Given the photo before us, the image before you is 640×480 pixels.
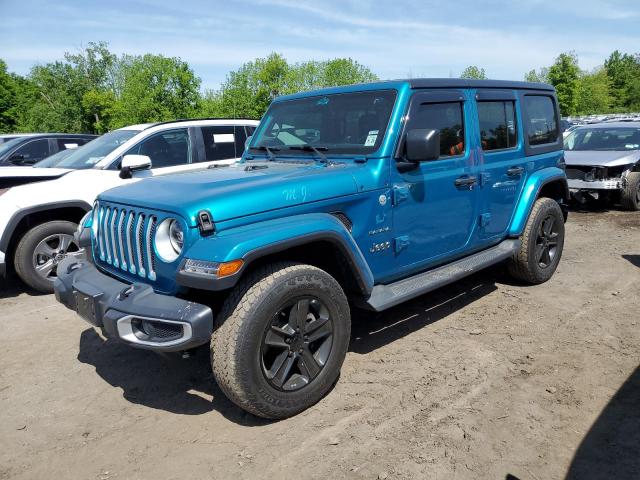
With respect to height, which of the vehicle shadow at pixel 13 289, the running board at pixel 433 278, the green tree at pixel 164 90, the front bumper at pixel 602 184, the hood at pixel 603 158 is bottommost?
the vehicle shadow at pixel 13 289

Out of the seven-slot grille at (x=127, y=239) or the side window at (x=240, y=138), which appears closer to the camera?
the seven-slot grille at (x=127, y=239)

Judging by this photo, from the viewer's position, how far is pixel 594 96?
5016cm

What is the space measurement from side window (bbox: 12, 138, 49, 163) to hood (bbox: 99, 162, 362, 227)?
7844 mm

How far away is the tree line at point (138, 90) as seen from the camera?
60.2 ft

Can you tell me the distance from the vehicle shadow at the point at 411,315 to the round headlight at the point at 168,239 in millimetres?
1810

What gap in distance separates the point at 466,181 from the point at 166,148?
12.6ft

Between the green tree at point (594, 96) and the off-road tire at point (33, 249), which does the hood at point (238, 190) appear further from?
the green tree at point (594, 96)

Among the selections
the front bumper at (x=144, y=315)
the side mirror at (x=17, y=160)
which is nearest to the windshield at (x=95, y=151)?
the side mirror at (x=17, y=160)

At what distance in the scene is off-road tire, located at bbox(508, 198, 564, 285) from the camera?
17.1 ft

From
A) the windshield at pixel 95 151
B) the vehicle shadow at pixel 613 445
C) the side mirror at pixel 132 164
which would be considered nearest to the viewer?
the vehicle shadow at pixel 613 445

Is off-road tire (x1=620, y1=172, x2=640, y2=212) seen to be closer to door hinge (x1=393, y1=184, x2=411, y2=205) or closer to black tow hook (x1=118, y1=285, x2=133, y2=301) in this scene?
door hinge (x1=393, y1=184, x2=411, y2=205)

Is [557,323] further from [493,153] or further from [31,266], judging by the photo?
[31,266]

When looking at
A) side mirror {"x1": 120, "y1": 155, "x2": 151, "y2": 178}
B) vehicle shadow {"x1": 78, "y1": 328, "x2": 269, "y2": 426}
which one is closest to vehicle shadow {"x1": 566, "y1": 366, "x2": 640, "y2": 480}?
vehicle shadow {"x1": 78, "y1": 328, "x2": 269, "y2": 426}

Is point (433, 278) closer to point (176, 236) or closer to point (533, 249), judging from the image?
point (533, 249)
